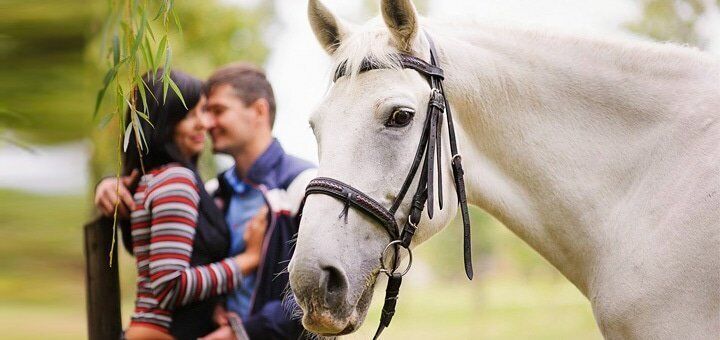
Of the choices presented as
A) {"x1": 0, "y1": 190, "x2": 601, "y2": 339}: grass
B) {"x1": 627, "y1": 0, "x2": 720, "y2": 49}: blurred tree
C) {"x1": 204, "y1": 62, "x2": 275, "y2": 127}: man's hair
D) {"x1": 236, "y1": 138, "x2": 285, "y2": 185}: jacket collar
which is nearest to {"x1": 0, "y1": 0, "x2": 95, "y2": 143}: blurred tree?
{"x1": 0, "y1": 190, "x2": 601, "y2": 339}: grass

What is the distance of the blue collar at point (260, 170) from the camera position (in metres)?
3.64

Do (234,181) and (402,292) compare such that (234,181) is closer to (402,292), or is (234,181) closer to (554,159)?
(554,159)

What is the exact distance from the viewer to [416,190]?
8.68 ft

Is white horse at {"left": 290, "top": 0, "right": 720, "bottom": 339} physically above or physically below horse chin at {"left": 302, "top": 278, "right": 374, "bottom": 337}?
above

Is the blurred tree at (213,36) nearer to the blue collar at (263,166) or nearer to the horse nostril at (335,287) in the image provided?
the blue collar at (263,166)

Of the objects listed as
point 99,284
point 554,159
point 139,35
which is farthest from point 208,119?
point 554,159

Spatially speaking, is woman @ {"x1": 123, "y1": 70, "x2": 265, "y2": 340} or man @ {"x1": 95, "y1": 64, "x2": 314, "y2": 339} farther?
man @ {"x1": 95, "y1": 64, "x2": 314, "y2": 339}

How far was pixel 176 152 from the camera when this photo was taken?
3475 mm

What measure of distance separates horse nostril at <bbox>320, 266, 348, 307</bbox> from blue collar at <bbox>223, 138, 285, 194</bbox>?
1.27 meters

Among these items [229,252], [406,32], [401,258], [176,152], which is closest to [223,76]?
[176,152]

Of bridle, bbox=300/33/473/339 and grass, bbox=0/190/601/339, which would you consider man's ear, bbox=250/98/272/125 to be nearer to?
bridle, bbox=300/33/473/339

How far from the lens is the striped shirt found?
324 centimetres

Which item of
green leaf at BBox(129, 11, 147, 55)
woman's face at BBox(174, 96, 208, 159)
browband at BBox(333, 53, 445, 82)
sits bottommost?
woman's face at BBox(174, 96, 208, 159)

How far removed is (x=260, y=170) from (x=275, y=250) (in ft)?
1.53
